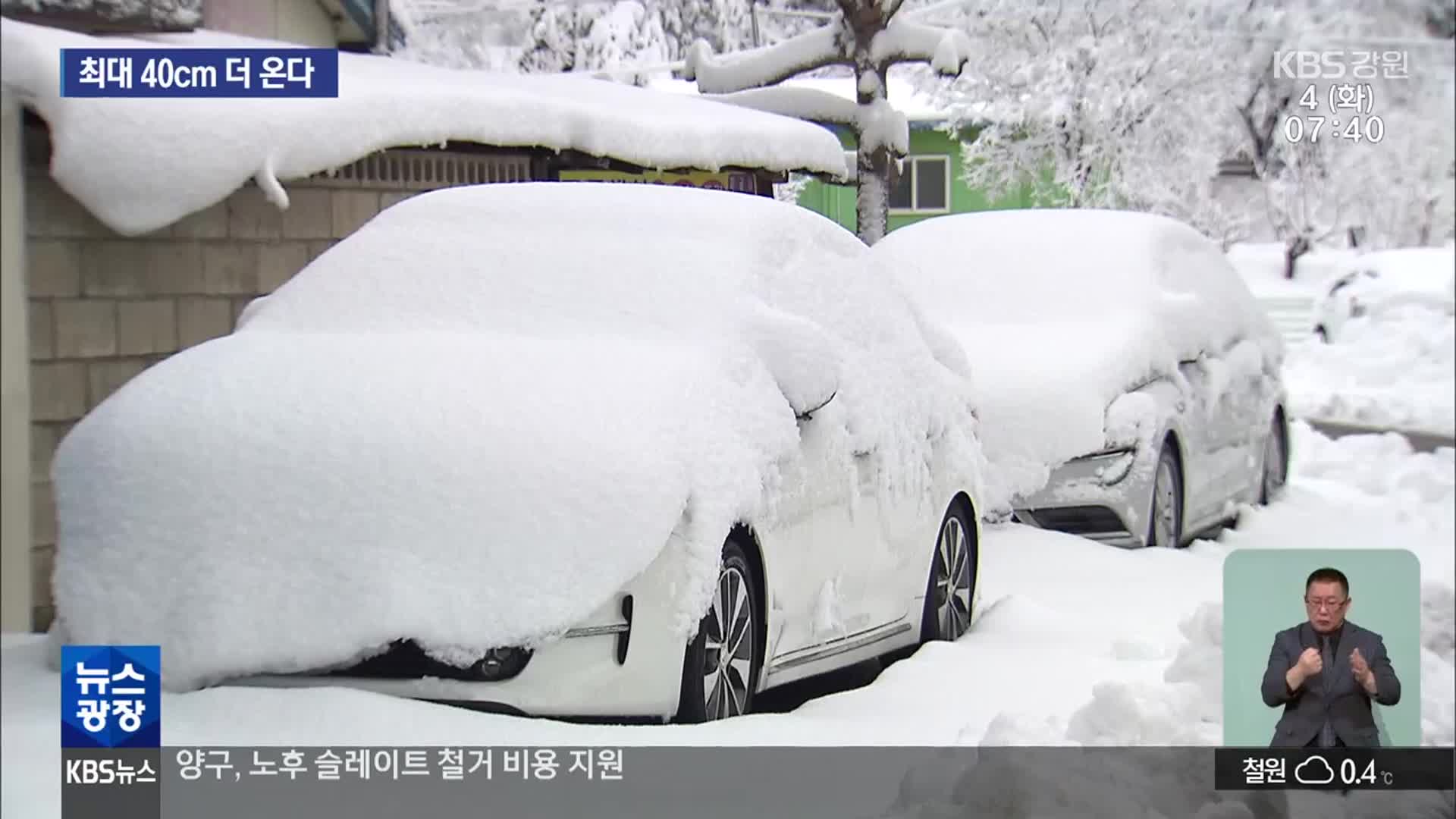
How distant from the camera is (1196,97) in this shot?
615 centimetres

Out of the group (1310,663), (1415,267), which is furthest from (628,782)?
(1415,267)

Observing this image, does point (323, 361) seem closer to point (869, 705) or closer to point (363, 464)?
point (363, 464)

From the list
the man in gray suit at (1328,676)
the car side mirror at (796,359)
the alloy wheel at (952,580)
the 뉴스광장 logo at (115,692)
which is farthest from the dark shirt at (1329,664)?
the 뉴스광장 logo at (115,692)

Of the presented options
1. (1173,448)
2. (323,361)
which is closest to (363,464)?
(323,361)

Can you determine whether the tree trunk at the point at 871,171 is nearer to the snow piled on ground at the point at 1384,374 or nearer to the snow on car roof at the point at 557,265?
the snow on car roof at the point at 557,265

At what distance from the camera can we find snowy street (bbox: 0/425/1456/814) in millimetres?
4453

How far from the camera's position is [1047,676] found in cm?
541

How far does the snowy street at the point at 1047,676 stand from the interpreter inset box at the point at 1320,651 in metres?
0.08

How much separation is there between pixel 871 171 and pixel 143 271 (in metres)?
2.29

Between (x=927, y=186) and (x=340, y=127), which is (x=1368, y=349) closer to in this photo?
(x=927, y=186)

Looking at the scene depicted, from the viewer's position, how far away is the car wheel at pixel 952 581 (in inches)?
237

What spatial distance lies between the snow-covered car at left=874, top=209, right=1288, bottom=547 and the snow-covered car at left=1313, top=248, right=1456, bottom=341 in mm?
393

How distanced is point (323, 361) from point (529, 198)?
3.27 ft

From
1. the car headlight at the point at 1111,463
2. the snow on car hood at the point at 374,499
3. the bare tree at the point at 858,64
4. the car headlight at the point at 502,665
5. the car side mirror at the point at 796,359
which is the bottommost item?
the car headlight at the point at 502,665
